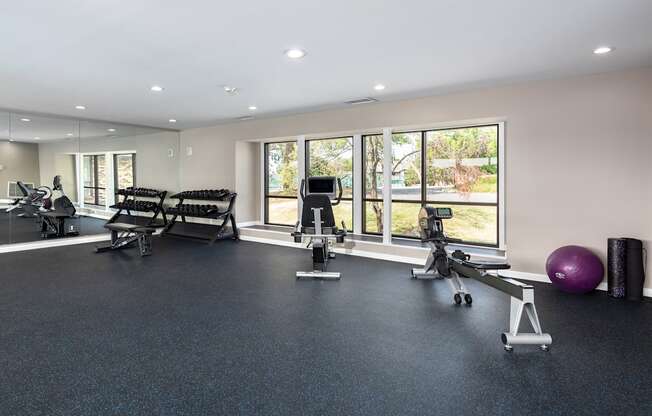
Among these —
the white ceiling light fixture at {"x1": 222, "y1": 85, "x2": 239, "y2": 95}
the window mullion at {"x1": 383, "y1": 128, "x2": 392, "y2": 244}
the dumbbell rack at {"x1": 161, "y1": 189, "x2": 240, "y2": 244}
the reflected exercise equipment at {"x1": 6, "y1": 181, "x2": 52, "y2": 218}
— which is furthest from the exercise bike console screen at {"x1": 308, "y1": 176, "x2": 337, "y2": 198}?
the reflected exercise equipment at {"x1": 6, "y1": 181, "x2": 52, "y2": 218}

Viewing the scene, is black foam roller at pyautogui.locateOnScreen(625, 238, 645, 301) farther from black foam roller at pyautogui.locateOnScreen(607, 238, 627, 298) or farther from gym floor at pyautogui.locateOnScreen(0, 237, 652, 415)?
gym floor at pyautogui.locateOnScreen(0, 237, 652, 415)

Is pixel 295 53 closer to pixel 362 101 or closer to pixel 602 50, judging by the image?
pixel 362 101

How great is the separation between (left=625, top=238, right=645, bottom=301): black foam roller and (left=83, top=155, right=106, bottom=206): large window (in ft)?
26.6

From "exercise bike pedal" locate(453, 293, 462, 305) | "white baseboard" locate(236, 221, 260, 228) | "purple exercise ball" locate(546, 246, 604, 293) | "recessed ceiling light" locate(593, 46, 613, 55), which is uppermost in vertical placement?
"recessed ceiling light" locate(593, 46, 613, 55)

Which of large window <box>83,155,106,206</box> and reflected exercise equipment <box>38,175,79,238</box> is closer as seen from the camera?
reflected exercise equipment <box>38,175,79,238</box>

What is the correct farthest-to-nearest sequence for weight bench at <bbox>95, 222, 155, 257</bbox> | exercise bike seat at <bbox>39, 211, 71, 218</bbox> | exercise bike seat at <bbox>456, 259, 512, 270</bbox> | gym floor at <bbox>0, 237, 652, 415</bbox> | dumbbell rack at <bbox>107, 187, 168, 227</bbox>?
dumbbell rack at <bbox>107, 187, 168, 227</bbox>
exercise bike seat at <bbox>39, 211, 71, 218</bbox>
weight bench at <bbox>95, 222, 155, 257</bbox>
exercise bike seat at <bbox>456, 259, 512, 270</bbox>
gym floor at <bbox>0, 237, 652, 415</bbox>

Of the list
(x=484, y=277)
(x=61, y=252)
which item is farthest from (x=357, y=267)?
(x=61, y=252)

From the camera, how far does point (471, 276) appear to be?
3.27 metres

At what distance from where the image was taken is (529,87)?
168 inches

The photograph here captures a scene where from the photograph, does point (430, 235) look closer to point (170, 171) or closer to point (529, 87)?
point (529, 87)

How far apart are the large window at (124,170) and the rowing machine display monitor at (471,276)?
6.08 meters

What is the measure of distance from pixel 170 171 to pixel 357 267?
5.15 meters

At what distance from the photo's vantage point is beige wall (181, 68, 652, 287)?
148 inches

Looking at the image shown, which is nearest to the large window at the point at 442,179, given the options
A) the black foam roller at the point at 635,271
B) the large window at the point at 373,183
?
the large window at the point at 373,183
